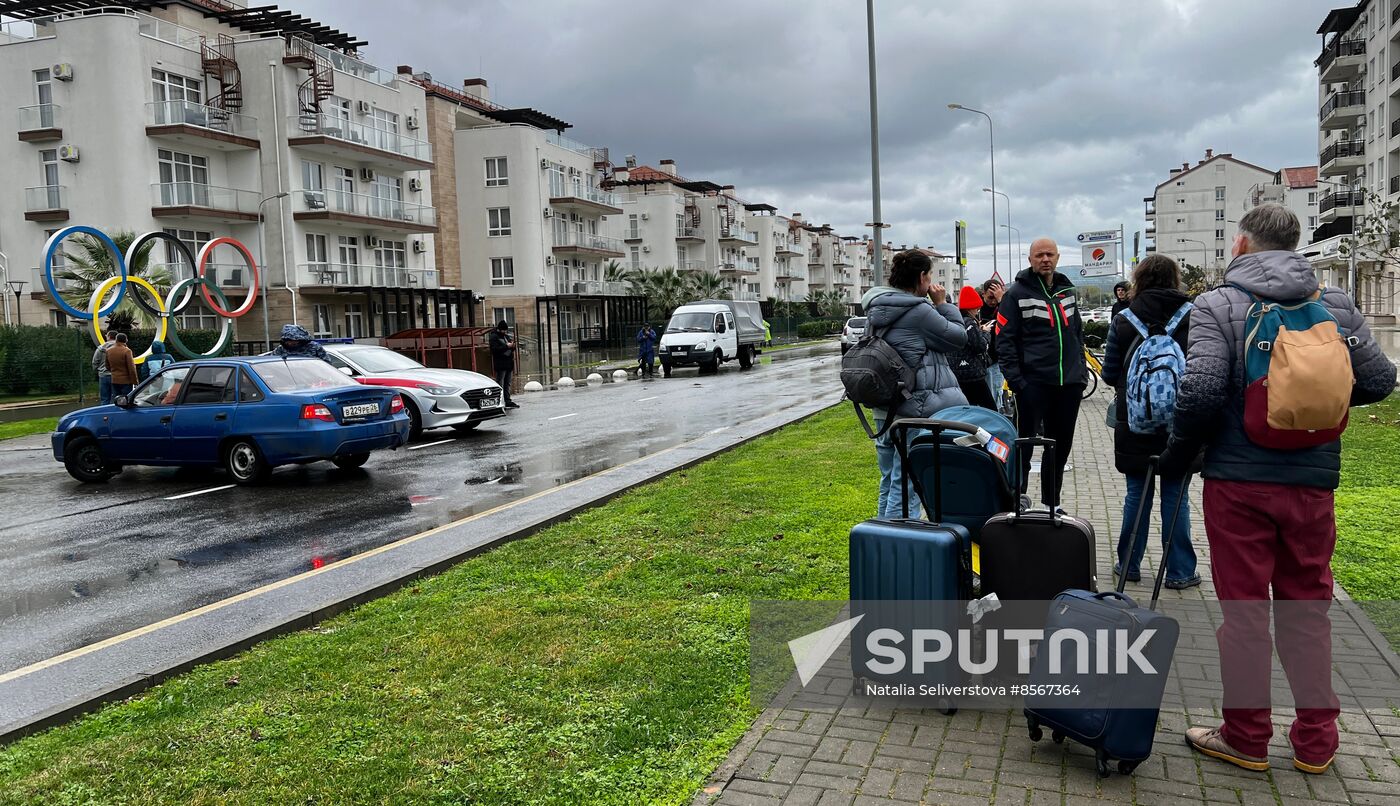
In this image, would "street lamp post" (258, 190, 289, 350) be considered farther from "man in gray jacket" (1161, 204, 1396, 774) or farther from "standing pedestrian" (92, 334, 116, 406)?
"man in gray jacket" (1161, 204, 1396, 774)

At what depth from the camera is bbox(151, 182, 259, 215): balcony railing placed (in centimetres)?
3662

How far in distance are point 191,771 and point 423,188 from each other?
48.4 m

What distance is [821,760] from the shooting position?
369cm

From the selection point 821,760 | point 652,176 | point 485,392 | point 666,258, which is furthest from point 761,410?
point 652,176

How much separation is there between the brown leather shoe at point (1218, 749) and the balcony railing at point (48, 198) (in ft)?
136

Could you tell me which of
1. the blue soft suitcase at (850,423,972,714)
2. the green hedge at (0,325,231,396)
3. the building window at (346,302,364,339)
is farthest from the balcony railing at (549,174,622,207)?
the blue soft suitcase at (850,423,972,714)

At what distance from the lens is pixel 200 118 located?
37719 mm

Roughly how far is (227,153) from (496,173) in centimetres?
1908

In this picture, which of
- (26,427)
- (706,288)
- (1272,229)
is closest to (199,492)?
(1272,229)

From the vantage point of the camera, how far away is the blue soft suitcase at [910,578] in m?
3.90

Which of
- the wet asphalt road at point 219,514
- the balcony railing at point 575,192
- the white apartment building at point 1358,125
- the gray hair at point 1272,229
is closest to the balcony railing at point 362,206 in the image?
the balcony railing at point 575,192

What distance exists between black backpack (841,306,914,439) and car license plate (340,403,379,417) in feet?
26.3

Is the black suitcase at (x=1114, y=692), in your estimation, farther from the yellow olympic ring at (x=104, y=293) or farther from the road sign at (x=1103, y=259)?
the road sign at (x=1103, y=259)

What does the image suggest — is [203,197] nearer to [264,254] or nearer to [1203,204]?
[264,254]
